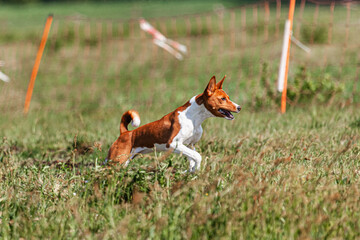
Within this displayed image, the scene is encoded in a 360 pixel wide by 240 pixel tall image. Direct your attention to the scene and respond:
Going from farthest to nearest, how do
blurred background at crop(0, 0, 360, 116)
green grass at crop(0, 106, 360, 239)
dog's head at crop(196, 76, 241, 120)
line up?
blurred background at crop(0, 0, 360, 116) → dog's head at crop(196, 76, 241, 120) → green grass at crop(0, 106, 360, 239)

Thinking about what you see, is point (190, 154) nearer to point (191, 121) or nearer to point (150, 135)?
point (191, 121)

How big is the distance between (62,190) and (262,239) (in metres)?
1.71

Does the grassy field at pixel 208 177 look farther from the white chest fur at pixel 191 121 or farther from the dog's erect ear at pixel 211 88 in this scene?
the dog's erect ear at pixel 211 88

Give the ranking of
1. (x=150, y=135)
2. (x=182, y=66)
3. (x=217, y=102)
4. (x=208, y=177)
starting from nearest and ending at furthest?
(x=208, y=177) < (x=217, y=102) < (x=150, y=135) < (x=182, y=66)

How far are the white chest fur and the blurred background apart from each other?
3.26m

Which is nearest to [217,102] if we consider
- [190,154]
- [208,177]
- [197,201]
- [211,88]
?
[211,88]

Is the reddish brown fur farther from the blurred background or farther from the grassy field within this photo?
the blurred background

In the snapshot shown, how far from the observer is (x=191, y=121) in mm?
4016

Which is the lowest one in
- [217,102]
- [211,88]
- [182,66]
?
[182,66]

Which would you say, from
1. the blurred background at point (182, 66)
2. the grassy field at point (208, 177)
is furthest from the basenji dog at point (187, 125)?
the blurred background at point (182, 66)

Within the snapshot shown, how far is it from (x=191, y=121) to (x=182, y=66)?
12335 mm

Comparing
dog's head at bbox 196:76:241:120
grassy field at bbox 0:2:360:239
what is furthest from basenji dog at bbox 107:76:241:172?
grassy field at bbox 0:2:360:239

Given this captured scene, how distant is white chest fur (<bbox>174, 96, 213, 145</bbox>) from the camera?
3.99 meters

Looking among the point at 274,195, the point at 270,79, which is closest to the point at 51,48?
the point at 270,79
